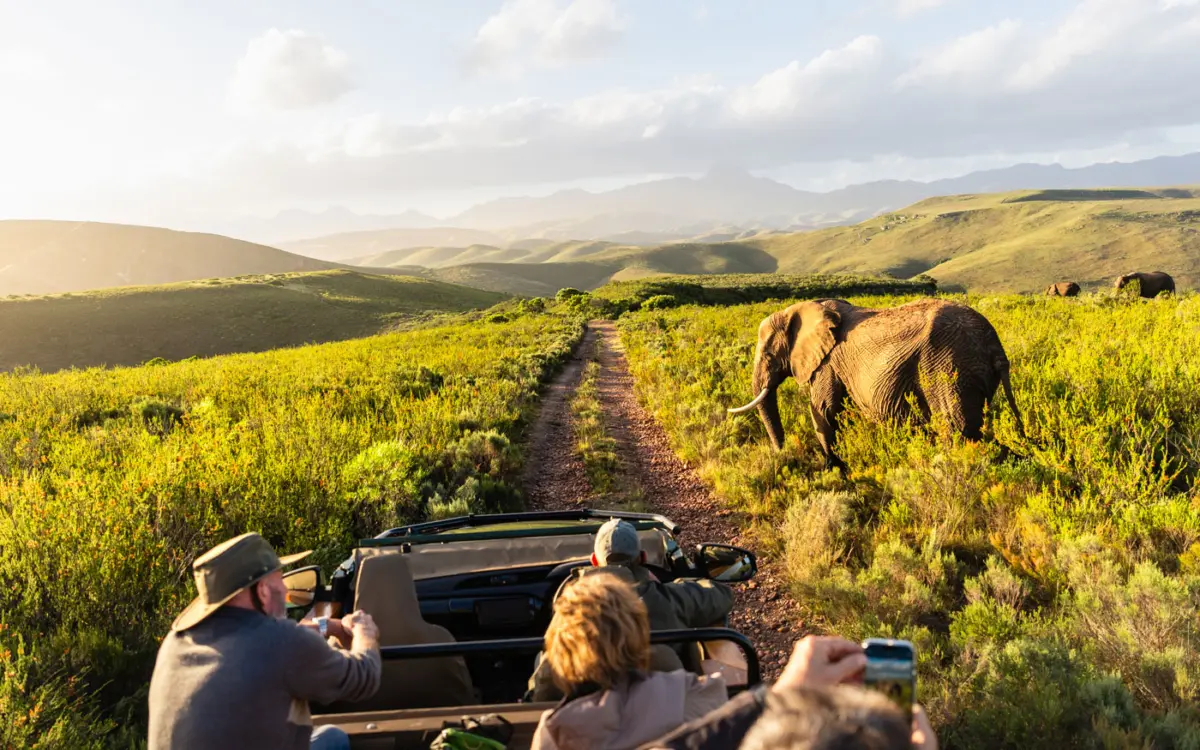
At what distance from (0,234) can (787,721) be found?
232856mm

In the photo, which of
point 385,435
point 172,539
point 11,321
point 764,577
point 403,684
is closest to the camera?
point 403,684

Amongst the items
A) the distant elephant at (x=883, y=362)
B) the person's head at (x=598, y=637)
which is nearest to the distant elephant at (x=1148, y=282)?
the distant elephant at (x=883, y=362)

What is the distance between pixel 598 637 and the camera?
1892 mm

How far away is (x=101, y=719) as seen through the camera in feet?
11.3

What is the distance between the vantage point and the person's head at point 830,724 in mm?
864

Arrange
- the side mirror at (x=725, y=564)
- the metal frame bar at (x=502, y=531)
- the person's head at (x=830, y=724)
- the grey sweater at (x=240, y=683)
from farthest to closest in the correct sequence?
1. the metal frame bar at (x=502, y=531)
2. the side mirror at (x=725, y=564)
3. the grey sweater at (x=240, y=683)
4. the person's head at (x=830, y=724)

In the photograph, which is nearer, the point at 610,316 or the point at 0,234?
the point at 610,316

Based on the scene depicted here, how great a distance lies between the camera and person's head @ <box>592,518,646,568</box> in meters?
3.03

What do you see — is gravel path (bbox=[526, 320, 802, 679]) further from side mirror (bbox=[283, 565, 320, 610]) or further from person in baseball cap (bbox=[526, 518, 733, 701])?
side mirror (bbox=[283, 565, 320, 610])

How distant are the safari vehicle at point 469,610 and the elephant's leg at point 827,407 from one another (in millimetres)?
4290

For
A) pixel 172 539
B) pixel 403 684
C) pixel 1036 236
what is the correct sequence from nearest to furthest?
pixel 403 684 < pixel 172 539 < pixel 1036 236

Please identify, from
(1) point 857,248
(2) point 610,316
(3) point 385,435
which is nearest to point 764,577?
(3) point 385,435

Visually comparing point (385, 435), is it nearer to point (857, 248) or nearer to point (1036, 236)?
point (1036, 236)

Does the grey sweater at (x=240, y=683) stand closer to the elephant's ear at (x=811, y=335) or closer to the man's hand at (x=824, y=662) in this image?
the man's hand at (x=824, y=662)
